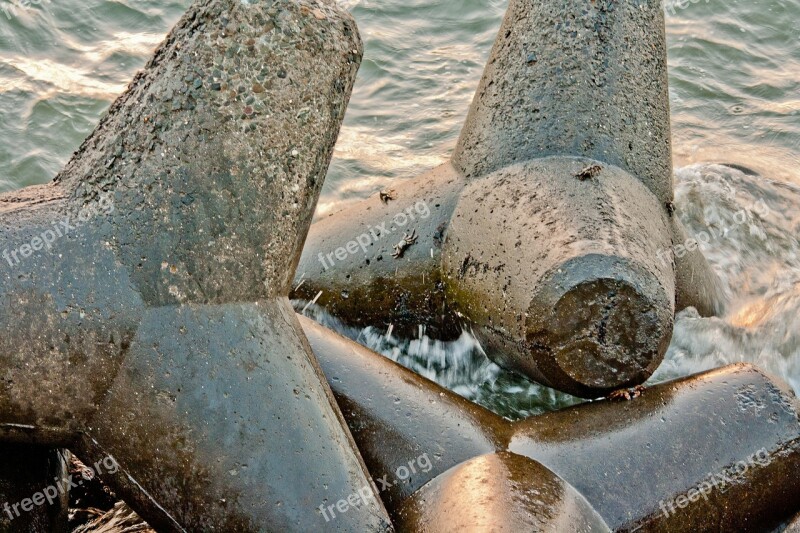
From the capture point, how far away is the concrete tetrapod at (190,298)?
2.94 meters

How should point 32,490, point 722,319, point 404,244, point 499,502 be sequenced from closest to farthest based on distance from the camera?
point 499,502
point 32,490
point 404,244
point 722,319

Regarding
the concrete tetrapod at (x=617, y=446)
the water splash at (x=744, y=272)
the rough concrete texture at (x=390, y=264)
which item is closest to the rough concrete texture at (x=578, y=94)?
the rough concrete texture at (x=390, y=264)

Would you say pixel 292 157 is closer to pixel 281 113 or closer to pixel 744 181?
pixel 281 113

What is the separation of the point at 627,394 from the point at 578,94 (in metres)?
1.68

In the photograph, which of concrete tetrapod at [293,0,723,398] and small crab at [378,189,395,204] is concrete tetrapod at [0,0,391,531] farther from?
small crab at [378,189,395,204]

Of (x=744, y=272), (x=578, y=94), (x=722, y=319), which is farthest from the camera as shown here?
(x=744, y=272)

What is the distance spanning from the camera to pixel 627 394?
12.2ft

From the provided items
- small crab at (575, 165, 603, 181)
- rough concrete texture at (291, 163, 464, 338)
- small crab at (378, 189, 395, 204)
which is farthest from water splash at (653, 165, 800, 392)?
small crab at (378, 189, 395, 204)

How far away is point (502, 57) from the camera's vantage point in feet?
16.3

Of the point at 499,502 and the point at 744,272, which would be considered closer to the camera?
the point at 499,502

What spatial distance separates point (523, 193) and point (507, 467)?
161 centimetres

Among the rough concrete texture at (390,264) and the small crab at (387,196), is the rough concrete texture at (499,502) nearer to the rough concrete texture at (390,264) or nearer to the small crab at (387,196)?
the rough concrete texture at (390,264)

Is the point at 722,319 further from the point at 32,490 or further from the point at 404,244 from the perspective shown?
the point at 32,490

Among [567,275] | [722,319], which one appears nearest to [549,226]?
[567,275]
